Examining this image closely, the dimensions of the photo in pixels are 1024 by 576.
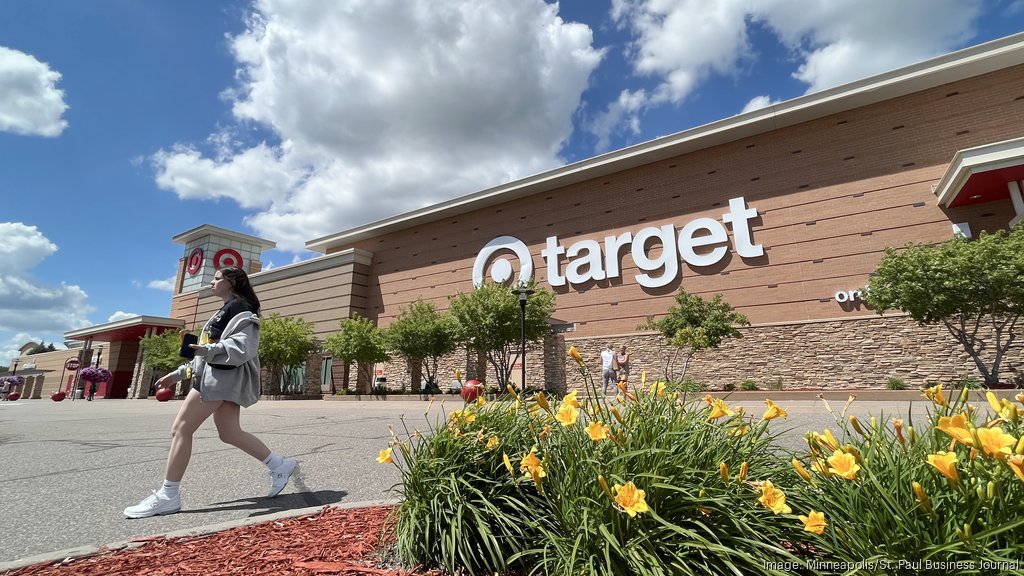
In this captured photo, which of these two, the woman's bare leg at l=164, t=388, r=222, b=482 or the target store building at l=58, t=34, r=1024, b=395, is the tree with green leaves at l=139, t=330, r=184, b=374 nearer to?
the target store building at l=58, t=34, r=1024, b=395

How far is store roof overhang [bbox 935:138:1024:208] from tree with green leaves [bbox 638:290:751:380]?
A: 26.7 feet

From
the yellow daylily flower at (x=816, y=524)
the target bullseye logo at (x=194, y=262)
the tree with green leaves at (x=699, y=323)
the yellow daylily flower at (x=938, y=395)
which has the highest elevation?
the target bullseye logo at (x=194, y=262)

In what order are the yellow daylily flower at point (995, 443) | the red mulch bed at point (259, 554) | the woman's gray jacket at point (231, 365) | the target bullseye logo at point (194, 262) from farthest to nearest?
1. the target bullseye logo at point (194, 262)
2. the woman's gray jacket at point (231, 365)
3. the red mulch bed at point (259, 554)
4. the yellow daylily flower at point (995, 443)

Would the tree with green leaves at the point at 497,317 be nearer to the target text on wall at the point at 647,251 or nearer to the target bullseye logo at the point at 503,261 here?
the target text on wall at the point at 647,251

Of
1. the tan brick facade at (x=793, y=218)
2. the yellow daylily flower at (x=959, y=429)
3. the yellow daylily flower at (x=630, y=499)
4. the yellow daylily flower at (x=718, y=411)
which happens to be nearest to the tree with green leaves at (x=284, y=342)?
the tan brick facade at (x=793, y=218)

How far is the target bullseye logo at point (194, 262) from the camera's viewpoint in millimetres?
48037

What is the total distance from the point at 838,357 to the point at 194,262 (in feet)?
180

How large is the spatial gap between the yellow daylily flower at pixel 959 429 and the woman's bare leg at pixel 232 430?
4.28m

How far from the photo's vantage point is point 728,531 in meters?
1.85

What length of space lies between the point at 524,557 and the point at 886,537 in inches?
56.2

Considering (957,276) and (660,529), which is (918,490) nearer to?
(660,529)

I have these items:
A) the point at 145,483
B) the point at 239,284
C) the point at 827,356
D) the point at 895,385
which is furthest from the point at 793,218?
the point at 145,483

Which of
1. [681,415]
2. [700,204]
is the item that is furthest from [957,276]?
[681,415]

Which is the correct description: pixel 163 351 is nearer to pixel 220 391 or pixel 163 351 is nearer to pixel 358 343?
pixel 358 343
